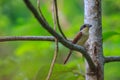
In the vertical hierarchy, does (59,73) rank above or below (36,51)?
above

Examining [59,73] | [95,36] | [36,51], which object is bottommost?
→ [36,51]

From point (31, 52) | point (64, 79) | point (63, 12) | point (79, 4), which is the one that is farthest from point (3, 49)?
point (64, 79)

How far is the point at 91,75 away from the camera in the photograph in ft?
3.54

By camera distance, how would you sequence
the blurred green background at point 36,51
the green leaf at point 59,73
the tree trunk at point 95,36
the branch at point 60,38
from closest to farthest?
1. the branch at point 60,38
2. the tree trunk at point 95,36
3. the green leaf at point 59,73
4. the blurred green background at point 36,51

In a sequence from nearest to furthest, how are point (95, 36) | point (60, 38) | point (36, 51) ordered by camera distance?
point (60, 38) → point (95, 36) → point (36, 51)

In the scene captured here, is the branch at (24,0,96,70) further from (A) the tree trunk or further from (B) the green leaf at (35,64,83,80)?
(B) the green leaf at (35,64,83,80)

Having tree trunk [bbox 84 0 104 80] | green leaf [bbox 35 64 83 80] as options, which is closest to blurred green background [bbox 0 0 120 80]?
green leaf [bbox 35 64 83 80]

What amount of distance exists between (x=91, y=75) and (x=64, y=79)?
0.60 feet

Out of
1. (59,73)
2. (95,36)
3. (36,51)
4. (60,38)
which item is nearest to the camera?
(60,38)

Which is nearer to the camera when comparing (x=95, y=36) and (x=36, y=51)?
(x=95, y=36)

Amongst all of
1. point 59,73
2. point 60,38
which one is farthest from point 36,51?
point 60,38

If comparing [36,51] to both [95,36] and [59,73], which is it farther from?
[95,36]

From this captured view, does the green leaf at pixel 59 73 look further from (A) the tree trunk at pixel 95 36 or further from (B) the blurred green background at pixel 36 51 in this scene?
(B) the blurred green background at pixel 36 51

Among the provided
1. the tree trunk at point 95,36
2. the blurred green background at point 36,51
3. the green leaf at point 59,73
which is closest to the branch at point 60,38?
the tree trunk at point 95,36
